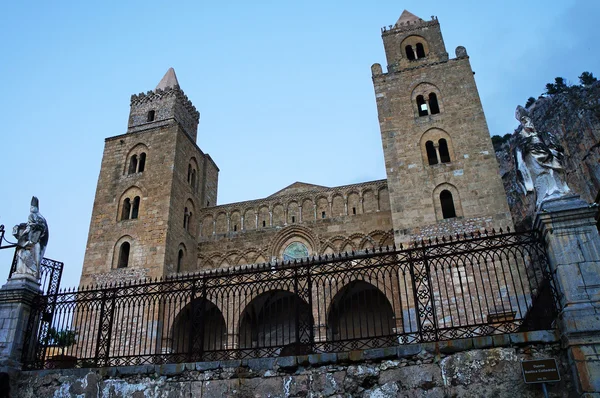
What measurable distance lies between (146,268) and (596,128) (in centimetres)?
2500

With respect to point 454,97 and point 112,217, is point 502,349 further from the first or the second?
point 112,217

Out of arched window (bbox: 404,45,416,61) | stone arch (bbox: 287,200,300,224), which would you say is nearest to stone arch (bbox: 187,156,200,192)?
stone arch (bbox: 287,200,300,224)

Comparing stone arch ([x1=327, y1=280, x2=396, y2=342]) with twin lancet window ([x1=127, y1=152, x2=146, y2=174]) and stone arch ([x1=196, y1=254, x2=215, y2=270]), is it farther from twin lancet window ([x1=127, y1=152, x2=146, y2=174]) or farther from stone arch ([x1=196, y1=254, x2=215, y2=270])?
twin lancet window ([x1=127, y1=152, x2=146, y2=174])

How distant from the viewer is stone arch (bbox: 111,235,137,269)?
21609 mm

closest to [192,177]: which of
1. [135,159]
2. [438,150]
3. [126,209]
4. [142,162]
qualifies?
[142,162]

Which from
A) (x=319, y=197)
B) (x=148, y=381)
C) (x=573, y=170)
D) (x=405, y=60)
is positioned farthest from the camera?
(x=573, y=170)

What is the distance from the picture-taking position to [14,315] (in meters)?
8.65

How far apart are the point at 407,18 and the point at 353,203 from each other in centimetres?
1089

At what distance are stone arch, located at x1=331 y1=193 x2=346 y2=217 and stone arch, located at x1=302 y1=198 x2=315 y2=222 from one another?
1050mm

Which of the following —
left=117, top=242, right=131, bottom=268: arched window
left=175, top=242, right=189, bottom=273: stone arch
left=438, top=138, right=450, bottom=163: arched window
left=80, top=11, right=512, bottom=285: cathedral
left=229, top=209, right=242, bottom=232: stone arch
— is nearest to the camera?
left=80, top=11, right=512, bottom=285: cathedral

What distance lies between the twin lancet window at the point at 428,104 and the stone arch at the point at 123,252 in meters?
14.8

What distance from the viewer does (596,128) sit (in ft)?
84.5

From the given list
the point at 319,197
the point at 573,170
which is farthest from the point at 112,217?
the point at 573,170

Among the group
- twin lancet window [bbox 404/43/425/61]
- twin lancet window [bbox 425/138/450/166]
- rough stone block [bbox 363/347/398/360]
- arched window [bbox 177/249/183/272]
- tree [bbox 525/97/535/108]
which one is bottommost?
rough stone block [bbox 363/347/398/360]
